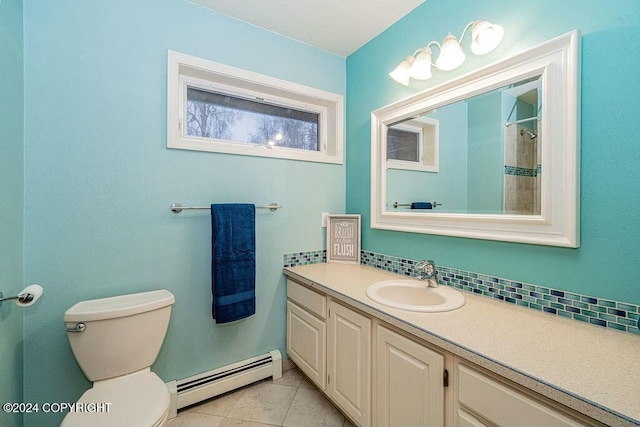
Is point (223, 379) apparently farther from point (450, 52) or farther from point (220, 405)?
point (450, 52)

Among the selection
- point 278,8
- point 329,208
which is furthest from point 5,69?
point 329,208

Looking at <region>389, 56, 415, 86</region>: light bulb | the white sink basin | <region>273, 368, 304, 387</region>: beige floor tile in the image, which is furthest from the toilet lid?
<region>389, 56, 415, 86</region>: light bulb

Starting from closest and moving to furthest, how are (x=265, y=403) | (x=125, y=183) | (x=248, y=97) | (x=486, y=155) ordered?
(x=486, y=155) → (x=125, y=183) → (x=265, y=403) → (x=248, y=97)

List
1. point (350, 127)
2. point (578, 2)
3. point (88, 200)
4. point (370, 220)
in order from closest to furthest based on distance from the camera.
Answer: point (578, 2) → point (88, 200) → point (370, 220) → point (350, 127)

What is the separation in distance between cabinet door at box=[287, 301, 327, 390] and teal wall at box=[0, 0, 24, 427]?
135cm

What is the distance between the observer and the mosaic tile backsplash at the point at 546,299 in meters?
0.95

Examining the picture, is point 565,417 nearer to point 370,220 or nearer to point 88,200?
point 370,220

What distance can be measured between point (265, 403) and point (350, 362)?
2.29 feet

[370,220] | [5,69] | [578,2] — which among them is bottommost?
[370,220]

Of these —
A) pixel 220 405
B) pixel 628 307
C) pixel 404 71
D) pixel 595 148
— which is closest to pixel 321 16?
pixel 404 71

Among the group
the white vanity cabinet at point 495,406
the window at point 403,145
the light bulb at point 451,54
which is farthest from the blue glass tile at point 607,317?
the light bulb at point 451,54

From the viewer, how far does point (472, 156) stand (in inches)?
56.5

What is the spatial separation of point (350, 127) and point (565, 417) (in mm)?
1926

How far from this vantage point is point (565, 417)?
0.68 metres
